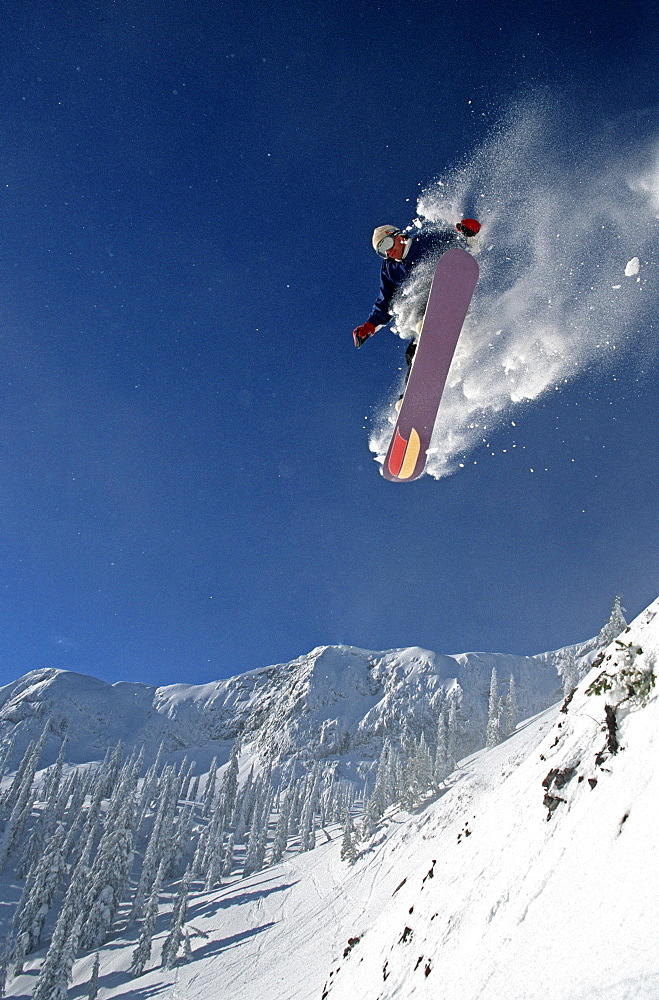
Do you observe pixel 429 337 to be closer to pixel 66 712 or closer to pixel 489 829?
pixel 489 829

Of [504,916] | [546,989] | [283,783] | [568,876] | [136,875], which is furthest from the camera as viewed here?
[283,783]

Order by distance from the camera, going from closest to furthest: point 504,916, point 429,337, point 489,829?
1. point 504,916
2. point 489,829
3. point 429,337

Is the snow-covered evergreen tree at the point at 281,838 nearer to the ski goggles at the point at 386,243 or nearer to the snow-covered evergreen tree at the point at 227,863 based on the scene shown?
the snow-covered evergreen tree at the point at 227,863

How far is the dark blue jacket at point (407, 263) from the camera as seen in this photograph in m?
9.59

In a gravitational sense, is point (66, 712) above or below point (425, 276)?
below

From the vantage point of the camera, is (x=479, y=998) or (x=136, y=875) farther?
(x=136, y=875)

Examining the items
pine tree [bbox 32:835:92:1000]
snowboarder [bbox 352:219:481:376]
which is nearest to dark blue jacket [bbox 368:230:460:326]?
snowboarder [bbox 352:219:481:376]

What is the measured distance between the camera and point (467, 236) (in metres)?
9.37

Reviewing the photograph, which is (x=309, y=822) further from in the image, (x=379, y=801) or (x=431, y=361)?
(x=431, y=361)

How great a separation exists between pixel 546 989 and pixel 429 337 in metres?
9.78

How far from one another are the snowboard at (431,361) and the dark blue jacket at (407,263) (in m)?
0.29

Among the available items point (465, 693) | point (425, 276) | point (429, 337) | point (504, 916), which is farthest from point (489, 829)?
point (465, 693)

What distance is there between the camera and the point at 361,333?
10.7 metres

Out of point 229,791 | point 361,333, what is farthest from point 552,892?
point 229,791
